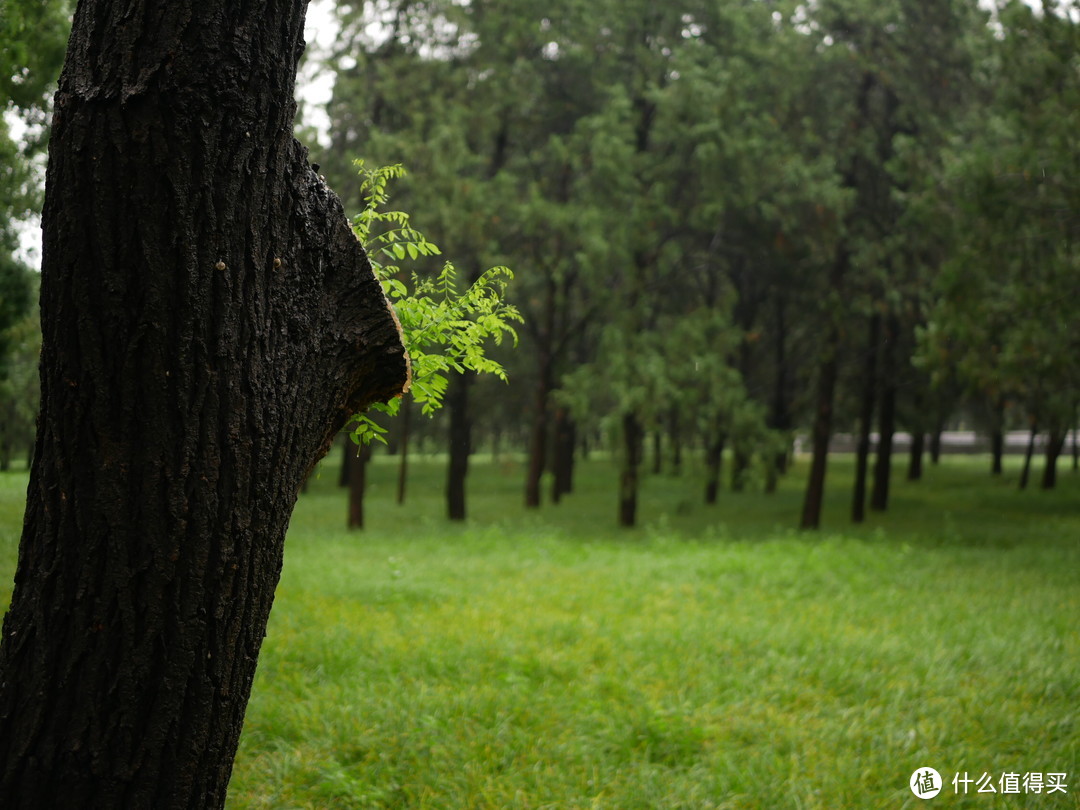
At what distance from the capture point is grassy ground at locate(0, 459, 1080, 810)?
459cm

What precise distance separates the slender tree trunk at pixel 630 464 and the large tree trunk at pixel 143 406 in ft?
46.7

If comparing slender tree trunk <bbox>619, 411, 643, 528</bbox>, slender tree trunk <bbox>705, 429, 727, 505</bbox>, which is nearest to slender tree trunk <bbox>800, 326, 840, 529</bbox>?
slender tree trunk <bbox>705, 429, 727, 505</bbox>

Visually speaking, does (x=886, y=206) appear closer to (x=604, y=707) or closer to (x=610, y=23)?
(x=610, y=23)

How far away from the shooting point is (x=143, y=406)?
7.39ft

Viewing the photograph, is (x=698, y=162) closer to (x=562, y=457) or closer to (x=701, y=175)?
(x=701, y=175)

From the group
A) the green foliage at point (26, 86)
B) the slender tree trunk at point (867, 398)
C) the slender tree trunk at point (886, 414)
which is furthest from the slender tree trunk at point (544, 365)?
the green foliage at point (26, 86)

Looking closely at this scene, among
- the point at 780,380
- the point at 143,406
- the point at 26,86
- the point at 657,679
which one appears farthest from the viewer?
the point at 780,380

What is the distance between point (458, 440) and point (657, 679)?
1189 centimetres

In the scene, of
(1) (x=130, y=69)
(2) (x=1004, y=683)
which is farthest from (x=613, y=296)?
(1) (x=130, y=69)

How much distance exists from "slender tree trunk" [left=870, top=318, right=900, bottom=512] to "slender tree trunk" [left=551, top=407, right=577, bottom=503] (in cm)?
702

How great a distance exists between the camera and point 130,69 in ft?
7.41

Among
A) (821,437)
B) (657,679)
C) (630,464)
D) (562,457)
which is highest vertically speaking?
(821,437)

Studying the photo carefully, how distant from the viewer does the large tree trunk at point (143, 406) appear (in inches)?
88.2

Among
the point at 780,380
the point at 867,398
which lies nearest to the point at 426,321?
the point at 867,398
